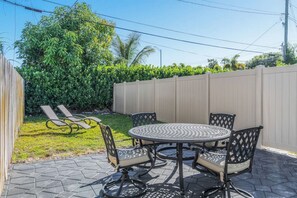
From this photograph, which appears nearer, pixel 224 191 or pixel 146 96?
pixel 224 191

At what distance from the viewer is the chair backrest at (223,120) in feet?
14.9

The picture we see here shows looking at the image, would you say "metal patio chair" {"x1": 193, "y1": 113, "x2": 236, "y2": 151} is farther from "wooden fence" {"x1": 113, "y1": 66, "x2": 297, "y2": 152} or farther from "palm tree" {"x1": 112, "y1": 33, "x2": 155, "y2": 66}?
"palm tree" {"x1": 112, "y1": 33, "x2": 155, "y2": 66}

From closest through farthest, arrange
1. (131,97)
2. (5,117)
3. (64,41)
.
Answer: (5,117) < (131,97) < (64,41)

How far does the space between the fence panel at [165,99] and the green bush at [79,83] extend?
411 cm

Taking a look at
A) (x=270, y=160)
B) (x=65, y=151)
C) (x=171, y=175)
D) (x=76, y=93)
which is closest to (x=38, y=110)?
(x=76, y=93)

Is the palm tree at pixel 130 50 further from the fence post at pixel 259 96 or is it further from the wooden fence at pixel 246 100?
the fence post at pixel 259 96

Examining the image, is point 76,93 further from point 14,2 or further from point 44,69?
point 14,2

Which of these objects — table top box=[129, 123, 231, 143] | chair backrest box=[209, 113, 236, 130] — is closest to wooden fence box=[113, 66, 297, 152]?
chair backrest box=[209, 113, 236, 130]

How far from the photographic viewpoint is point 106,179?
152 inches

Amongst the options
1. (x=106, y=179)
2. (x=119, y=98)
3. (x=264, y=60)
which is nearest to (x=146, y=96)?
(x=119, y=98)

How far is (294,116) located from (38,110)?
1149 cm

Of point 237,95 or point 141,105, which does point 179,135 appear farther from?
point 141,105

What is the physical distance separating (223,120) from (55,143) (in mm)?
4270

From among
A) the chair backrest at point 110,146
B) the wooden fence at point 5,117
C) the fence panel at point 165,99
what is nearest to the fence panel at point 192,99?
the fence panel at point 165,99
